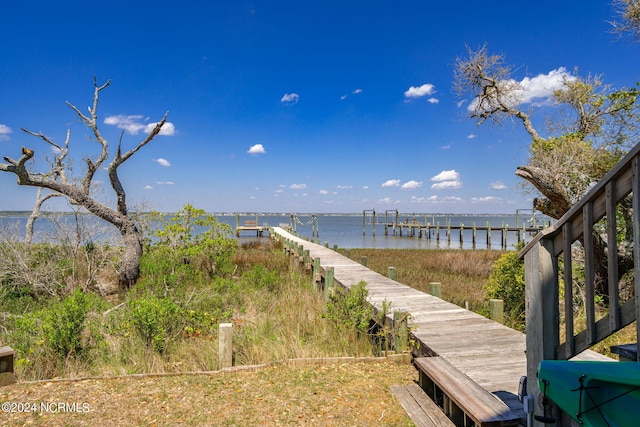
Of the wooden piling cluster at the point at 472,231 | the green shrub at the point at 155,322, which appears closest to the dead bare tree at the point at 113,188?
the green shrub at the point at 155,322

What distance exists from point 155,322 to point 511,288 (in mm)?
6258

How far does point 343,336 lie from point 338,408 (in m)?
1.80

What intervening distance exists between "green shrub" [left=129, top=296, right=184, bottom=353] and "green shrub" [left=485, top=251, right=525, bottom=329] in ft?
18.9

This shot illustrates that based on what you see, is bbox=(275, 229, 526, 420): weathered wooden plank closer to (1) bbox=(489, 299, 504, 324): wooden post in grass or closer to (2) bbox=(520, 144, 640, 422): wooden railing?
(1) bbox=(489, 299, 504, 324): wooden post in grass

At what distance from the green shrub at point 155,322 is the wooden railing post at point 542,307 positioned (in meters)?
4.70

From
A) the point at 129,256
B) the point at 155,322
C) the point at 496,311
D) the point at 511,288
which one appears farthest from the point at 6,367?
the point at 511,288

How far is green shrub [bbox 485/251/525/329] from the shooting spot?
688 centimetres

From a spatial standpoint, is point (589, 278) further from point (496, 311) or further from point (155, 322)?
point (155, 322)

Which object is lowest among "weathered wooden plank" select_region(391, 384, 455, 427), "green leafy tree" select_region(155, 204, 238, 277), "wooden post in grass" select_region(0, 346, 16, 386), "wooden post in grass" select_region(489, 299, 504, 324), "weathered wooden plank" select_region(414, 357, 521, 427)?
"weathered wooden plank" select_region(391, 384, 455, 427)

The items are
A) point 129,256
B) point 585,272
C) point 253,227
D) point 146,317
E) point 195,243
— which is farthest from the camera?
point 253,227

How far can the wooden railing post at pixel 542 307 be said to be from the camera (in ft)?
7.97

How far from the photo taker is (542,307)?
2.44m

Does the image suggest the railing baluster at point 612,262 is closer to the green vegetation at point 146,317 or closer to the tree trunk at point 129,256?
the green vegetation at point 146,317

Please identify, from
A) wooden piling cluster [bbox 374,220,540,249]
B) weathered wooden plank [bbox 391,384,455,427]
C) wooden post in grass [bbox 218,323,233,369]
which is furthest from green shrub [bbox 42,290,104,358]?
wooden piling cluster [bbox 374,220,540,249]
